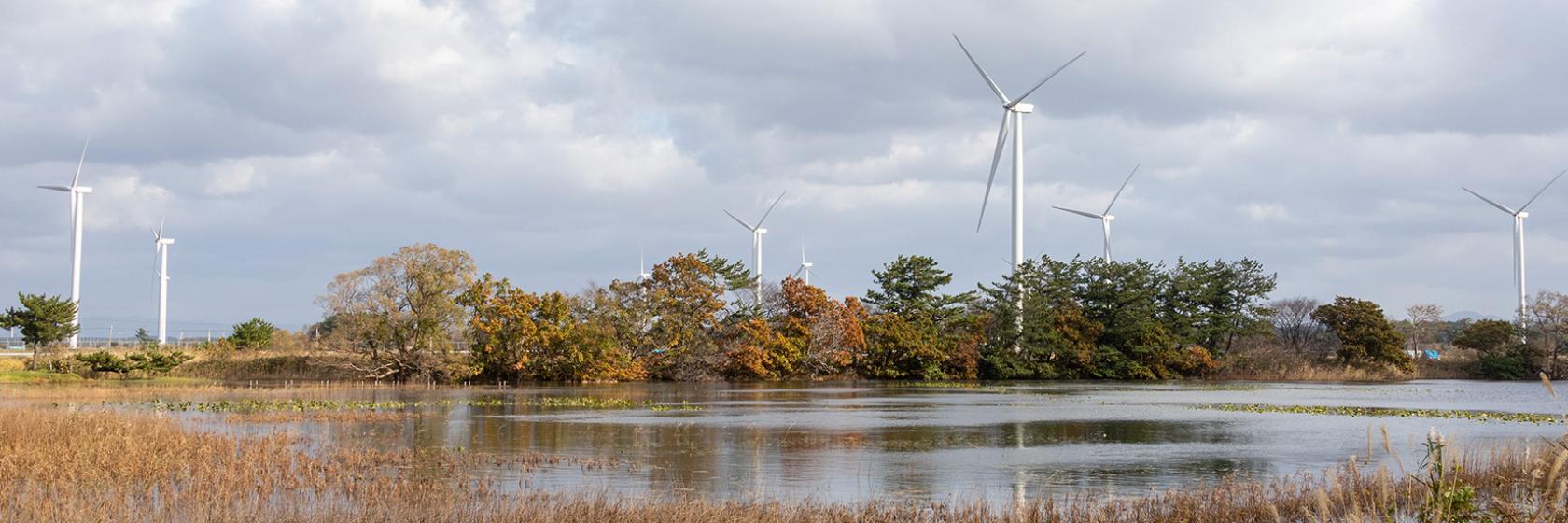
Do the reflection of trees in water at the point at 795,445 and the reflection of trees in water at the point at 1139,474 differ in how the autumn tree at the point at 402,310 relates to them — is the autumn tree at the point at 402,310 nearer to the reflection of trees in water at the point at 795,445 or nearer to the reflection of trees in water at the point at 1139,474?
the reflection of trees in water at the point at 795,445

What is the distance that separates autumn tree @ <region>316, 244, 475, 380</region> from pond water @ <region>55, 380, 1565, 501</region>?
1845cm

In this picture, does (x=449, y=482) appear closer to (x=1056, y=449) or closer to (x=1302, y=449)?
(x=1056, y=449)

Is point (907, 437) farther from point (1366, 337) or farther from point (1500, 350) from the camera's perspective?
point (1500, 350)

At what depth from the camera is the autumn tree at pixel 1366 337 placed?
9994 centimetres

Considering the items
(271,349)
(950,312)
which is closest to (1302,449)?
(950,312)

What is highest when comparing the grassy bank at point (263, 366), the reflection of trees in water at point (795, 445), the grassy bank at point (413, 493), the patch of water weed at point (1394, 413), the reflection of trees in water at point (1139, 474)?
the grassy bank at point (263, 366)

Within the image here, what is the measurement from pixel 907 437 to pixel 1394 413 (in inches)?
927

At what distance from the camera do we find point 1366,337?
9981cm

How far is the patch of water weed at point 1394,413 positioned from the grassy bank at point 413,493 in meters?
22.6

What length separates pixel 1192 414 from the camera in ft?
156

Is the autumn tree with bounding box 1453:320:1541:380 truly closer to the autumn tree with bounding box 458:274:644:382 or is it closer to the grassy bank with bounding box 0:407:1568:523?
the autumn tree with bounding box 458:274:644:382

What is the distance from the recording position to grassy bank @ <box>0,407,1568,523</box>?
49.9 feet

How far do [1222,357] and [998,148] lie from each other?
28.1m

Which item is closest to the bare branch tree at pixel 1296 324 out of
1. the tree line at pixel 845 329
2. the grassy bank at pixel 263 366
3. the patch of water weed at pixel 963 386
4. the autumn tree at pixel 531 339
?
the tree line at pixel 845 329
